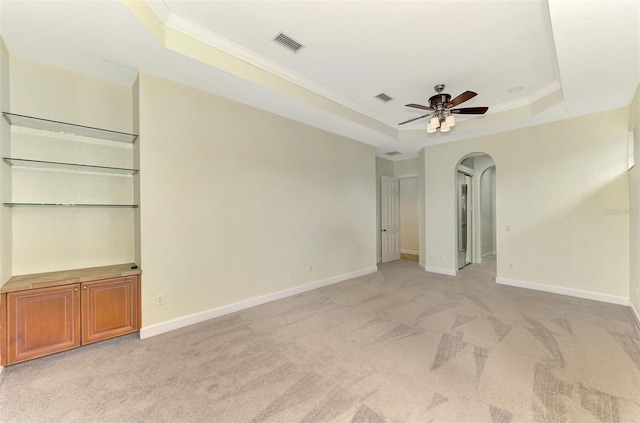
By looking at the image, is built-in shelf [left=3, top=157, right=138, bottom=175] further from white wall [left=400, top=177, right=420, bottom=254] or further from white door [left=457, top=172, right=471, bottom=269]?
white wall [left=400, top=177, right=420, bottom=254]

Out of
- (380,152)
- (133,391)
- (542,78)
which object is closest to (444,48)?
(542,78)

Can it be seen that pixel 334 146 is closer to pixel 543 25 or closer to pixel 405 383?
pixel 543 25

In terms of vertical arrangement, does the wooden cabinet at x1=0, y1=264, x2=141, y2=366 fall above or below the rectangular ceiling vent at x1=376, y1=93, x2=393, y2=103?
below

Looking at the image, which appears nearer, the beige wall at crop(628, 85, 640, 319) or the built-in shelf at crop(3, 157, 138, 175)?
the built-in shelf at crop(3, 157, 138, 175)

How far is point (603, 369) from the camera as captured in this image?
231 cm

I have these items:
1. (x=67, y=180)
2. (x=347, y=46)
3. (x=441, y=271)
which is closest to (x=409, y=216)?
(x=441, y=271)

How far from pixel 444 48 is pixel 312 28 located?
143 centimetres

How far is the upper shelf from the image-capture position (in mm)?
2584

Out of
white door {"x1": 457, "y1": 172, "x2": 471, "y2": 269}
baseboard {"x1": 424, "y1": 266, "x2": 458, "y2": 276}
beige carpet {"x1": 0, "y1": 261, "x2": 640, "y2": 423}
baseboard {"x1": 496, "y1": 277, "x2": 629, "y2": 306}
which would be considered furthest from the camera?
white door {"x1": 457, "y1": 172, "x2": 471, "y2": 269}

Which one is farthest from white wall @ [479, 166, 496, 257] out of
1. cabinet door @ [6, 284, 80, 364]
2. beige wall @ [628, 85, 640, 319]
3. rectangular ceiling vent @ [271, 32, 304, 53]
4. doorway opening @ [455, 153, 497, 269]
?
cabinet door @ [6, 284, 80, 364]

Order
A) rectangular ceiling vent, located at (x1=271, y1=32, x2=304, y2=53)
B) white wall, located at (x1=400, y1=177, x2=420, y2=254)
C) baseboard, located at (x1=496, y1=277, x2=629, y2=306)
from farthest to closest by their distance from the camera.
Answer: white wall, located at (x1=400, y1=177, x2=420, y2=254)
baseboard, located at (x1=496, y1=277, x2=629, y2=306)
rectangular ceiling vent, located at (x1=271, y1=32, x2=304, y2=53)

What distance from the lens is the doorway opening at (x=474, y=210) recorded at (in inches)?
243

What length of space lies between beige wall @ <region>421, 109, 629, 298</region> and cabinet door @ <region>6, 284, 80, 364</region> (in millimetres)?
6277

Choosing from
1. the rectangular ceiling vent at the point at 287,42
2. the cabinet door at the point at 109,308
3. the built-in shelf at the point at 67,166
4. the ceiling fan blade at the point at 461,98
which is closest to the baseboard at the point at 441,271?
the ceiling fan blade at the point at 461,98
